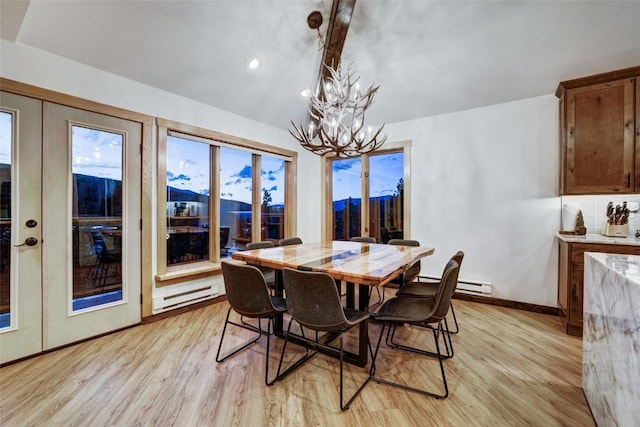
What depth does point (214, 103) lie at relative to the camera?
11.8 ft

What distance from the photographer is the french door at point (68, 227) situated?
2273 mm

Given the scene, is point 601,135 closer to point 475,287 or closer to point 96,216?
point 475,287

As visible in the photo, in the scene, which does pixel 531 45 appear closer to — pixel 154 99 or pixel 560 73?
pixel 560 73

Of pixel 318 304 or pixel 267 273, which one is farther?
pixel 267 273

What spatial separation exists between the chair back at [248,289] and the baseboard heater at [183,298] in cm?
149

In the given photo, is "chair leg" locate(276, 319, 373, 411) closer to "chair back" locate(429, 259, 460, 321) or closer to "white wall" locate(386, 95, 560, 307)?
"chair back" locate(429, 259, 460, 321)

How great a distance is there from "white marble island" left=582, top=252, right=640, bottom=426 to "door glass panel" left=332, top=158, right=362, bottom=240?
3327mm

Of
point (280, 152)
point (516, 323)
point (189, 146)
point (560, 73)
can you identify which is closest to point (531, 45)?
point (560, 73)

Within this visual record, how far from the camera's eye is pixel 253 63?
10.5 ft

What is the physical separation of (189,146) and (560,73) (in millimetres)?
4268

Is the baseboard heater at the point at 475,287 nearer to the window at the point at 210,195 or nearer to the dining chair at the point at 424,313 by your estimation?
the dining chair at the point at 424,313

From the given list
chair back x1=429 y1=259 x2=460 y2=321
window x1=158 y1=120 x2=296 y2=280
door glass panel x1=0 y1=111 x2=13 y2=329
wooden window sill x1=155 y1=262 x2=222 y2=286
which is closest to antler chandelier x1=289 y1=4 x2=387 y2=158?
chair back x1=429 y1=259 x2=460 y2=321

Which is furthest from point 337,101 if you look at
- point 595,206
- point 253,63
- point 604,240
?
point 595,206

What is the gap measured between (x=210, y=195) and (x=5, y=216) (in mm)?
1893
